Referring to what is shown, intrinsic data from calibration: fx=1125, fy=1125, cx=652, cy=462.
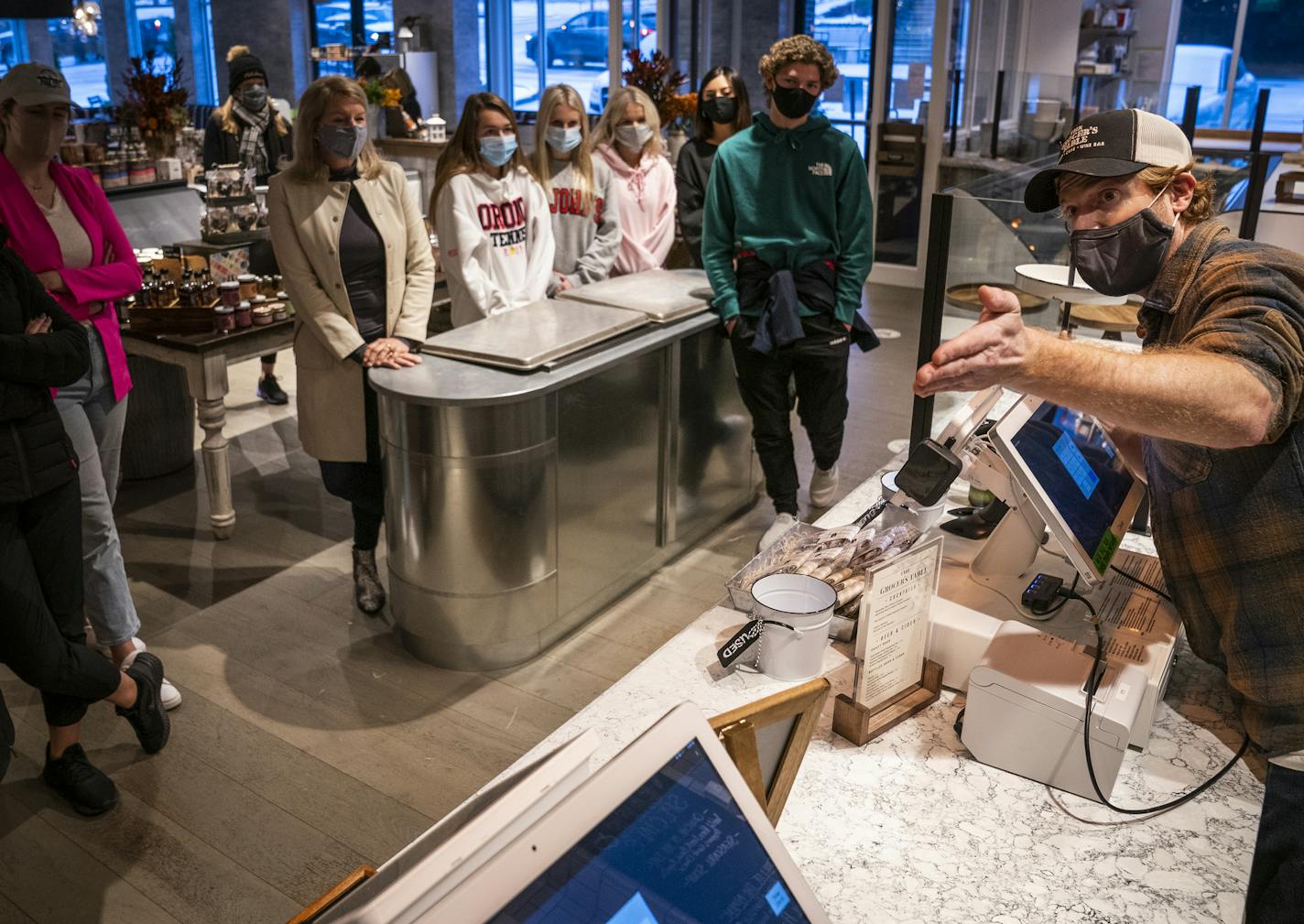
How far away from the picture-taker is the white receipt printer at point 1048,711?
1.44m

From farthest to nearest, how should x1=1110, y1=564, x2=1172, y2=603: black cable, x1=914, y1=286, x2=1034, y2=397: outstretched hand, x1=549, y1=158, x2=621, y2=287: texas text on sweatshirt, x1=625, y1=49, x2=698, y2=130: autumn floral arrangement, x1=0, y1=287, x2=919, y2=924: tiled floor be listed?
x1=625, y1=49, x2=698, y2=130: autumn floral arrangement → x1=549, y1=158, x2=621, y2=287: texas text on sweatshirt → x1=0, y1=287, x2=919, y2=924: tiled floor → x1=1110, y1=564, x2=1172, y2=603: black cable → x1=914, y1=286, x2=1034, y2=397: outstretched hand

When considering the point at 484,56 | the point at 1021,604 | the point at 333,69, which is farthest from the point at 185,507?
the point at 333,69

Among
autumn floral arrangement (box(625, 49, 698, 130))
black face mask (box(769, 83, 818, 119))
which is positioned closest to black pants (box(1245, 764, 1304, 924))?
black face mask (box(769, 83, 818, 119))

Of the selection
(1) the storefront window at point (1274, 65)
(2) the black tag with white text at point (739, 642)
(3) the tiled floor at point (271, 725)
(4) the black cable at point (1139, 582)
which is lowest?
(3) the tiled floor at point (271, 725)

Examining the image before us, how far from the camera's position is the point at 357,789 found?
8.87 feet

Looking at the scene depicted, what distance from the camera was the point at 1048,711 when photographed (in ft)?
4.77

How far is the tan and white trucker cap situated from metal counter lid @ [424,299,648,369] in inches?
72.8

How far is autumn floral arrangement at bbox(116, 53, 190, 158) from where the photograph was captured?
579cm

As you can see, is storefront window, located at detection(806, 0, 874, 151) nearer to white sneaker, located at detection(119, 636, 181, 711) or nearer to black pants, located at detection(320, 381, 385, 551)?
black pants, located at detection(320, 381, 385, 551)

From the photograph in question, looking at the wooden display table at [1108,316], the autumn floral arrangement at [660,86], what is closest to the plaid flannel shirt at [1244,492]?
the wooden display table at [1108,316]

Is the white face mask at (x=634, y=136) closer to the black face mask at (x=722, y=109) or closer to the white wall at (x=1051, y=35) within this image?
the black face mask at (x=722, y=109)

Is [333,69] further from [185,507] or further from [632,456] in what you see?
[632,456]

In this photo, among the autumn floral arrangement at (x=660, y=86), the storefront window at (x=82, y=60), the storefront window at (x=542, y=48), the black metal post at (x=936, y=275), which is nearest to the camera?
the black metal post at (x=936, y=275)

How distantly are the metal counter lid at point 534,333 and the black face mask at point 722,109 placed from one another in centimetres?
121
